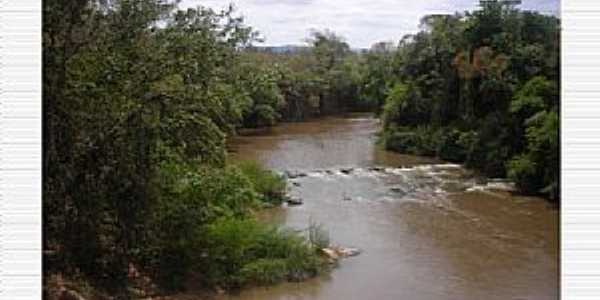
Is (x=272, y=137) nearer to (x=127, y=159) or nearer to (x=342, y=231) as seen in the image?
(x=342, y=231)

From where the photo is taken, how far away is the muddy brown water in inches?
171

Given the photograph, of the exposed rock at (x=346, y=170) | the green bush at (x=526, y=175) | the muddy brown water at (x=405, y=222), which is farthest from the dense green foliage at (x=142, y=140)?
the exposed rock at (x=346, y=170)

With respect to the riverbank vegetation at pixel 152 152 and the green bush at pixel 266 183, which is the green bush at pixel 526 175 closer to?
the green bush at pixel 266 183

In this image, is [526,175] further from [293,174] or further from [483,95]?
[293,174]

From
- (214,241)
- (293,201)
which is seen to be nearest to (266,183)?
(293,201)

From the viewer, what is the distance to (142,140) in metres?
3.41

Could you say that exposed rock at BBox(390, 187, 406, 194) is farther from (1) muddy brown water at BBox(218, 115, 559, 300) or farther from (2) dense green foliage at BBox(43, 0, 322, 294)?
(2) dense green foliage at BBox(43, 0, 322, 294)

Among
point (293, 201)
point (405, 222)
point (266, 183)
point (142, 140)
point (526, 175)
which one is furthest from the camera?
point (526, 175)

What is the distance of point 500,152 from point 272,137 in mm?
2238

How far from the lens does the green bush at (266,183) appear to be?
6.05 metres

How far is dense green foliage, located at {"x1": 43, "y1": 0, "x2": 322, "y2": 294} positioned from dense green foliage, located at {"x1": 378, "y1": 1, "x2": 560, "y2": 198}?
321cm

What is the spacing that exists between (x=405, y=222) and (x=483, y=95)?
2.78 m
